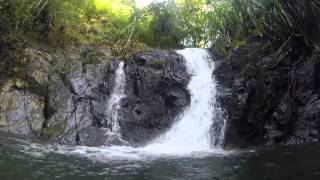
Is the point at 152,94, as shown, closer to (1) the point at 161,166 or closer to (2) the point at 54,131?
(2) the point at 54,131

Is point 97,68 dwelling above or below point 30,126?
above

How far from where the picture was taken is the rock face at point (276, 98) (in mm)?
18953

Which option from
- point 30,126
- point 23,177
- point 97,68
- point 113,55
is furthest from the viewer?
point 113,55

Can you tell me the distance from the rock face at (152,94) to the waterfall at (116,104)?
0.22m

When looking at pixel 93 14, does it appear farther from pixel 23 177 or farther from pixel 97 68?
pixel 23 177

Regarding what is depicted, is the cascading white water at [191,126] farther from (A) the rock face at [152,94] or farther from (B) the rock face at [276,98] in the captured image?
(B) the rock face at [276,98]

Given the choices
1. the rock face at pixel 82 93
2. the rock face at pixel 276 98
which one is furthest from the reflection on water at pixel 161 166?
the rock face at pixel 82 93

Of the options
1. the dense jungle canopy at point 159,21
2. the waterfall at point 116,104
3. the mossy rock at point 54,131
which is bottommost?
the mossy rock at point 54,131

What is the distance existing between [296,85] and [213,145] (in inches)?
172

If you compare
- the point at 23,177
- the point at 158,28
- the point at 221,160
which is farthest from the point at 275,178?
the point at 158,28

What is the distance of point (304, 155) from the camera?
15648 millimetres

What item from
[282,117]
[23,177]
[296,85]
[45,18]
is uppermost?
[45,18]

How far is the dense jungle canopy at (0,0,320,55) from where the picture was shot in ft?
60.4

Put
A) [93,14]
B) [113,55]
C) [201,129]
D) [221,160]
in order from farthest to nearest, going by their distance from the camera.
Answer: [93,14] < [113,55] < [201,129] < [221,160]
